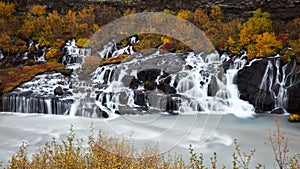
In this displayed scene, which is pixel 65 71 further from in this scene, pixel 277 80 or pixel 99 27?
pixel 277 80

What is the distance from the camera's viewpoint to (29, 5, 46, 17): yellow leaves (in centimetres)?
1688

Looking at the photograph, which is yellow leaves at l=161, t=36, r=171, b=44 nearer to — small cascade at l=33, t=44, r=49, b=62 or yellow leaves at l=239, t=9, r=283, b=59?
yellow leaves at l=239, t=9, r=283, b=59

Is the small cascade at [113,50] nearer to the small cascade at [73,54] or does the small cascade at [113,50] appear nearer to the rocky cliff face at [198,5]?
the small cascade at [73,54]

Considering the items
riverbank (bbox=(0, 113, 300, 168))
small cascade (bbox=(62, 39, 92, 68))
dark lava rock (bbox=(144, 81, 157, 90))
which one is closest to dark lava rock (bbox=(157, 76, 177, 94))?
dark lava rock (bbox=(144, 81, 157, 90))

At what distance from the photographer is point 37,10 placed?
55.5 ft

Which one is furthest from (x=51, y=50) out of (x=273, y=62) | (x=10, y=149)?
(x=273, y=62)

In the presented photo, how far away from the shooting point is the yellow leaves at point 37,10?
16.9 m

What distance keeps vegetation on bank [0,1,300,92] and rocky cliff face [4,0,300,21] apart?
0.37m

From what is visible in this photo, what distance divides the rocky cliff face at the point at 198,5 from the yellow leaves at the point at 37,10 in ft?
1.40

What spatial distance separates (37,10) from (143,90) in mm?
9386

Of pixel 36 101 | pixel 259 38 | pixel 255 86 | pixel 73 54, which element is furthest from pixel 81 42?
pixel 255 86

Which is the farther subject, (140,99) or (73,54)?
(73,54)

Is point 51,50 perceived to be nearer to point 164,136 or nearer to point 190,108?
point 190,108

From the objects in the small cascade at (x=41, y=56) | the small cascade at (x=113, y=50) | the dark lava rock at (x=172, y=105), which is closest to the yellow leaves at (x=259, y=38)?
the dark lava rock at (x=172, y=105)
